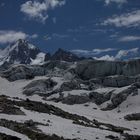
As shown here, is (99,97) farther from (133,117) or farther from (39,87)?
(133,117)

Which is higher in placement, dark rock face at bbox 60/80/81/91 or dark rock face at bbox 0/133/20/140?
dark rock face at bbox 60/80/81/91

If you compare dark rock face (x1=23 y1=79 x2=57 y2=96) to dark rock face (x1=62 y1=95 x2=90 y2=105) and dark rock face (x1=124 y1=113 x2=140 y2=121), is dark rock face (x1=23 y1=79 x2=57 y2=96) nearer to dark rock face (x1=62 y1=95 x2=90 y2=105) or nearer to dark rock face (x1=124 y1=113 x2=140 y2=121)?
dark rock face (x1=62 y1=95 x2=90 y2=105)

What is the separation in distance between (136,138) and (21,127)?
1482 centimetres

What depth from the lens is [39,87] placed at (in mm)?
187375

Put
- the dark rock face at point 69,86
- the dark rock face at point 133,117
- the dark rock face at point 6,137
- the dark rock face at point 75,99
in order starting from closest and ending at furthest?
the dark rock face at point 6,137 < the dark rock face at point 133,117 < the dark rock face at point 75,99 < the dark rock face at point 69,86

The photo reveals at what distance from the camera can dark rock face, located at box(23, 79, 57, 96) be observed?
18018 cm

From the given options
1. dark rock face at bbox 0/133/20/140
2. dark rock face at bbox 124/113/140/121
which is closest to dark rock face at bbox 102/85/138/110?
dark rock face at bbox 124/113/140/121

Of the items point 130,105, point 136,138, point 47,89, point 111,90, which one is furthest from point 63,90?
point 136,138

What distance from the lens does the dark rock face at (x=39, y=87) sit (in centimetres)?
18018

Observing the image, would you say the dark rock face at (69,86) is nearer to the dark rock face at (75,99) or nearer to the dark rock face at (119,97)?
the dark rock face at (75,99)

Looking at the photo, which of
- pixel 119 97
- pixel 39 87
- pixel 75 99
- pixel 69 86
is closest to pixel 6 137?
pixel 119 97

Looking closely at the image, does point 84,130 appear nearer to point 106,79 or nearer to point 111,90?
point 111,90

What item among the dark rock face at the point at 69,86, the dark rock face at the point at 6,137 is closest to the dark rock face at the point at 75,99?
the dark rock face at the point at 69,86

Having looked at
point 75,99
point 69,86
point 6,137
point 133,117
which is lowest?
point 133,117
